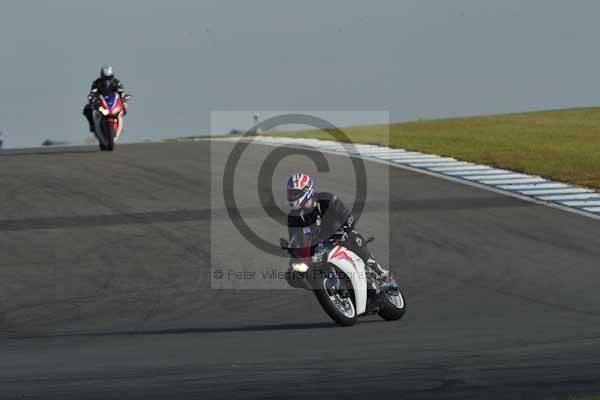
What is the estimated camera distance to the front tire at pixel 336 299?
12.4m

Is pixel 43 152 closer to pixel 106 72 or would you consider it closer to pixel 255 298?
pixel 106 72

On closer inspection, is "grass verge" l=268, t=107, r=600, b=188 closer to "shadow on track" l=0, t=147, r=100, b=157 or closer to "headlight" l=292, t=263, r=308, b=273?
"shadow on track" l=0, t=147, r=100, b=157

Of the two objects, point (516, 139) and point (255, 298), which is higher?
point (516, 139)

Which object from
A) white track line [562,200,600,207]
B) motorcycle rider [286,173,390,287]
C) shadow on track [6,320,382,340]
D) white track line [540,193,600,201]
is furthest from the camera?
white track line [540,193,600,201]

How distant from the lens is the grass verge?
27328 millimetres

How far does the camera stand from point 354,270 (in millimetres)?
12805

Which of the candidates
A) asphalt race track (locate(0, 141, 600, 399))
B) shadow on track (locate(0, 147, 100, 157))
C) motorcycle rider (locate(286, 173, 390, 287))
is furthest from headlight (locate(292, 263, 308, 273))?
shadow on track (locate(0, 147, 100, 157))

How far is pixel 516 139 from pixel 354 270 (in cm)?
2168

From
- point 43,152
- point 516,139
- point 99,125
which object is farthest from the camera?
point 516,139

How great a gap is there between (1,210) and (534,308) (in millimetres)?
11460

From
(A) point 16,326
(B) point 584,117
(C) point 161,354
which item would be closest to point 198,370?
(C) point 161,354

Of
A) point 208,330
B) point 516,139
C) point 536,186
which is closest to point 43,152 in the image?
point 516,139

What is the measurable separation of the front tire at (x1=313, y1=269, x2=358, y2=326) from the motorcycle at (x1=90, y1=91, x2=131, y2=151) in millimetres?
16397

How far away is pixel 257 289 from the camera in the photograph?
51.6 feet
